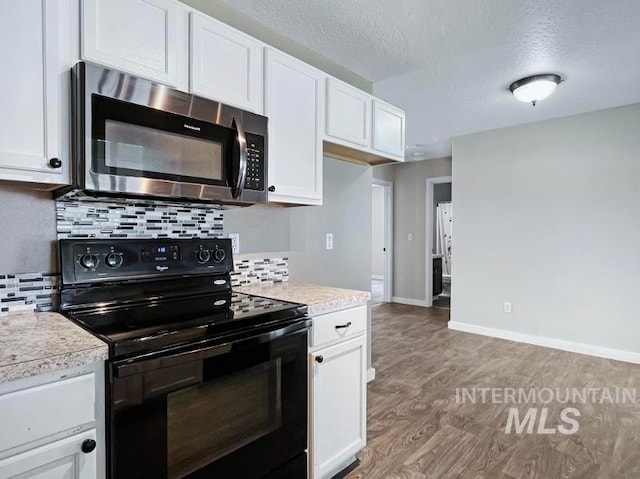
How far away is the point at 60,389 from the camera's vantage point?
0.93 metres

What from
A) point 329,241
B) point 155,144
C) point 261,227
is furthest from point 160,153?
point 329,241

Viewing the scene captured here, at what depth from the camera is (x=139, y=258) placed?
1.60 meters

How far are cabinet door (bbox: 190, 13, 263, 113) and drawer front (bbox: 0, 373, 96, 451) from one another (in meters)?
1.14

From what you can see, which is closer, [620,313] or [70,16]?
[70,16]

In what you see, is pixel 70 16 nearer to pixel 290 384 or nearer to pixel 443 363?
pixel 290 384

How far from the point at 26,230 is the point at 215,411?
0.98 meters

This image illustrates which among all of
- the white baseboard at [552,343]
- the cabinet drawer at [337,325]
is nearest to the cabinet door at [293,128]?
the cabinet drawer at [337,325]

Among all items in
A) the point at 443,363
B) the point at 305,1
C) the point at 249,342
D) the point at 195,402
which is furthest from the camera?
the point at 443,363

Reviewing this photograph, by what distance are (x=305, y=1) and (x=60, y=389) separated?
6.46 ft

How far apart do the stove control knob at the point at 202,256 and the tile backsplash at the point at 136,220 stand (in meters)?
0.10

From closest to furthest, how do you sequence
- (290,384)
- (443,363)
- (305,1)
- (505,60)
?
(290,384) → (305,1) → (505,60) → (443,363)

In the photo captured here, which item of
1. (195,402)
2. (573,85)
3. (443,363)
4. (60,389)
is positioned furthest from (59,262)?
(573,85)

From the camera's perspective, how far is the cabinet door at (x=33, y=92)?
3.64 ft

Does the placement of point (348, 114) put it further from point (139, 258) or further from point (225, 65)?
point (139, 258)
